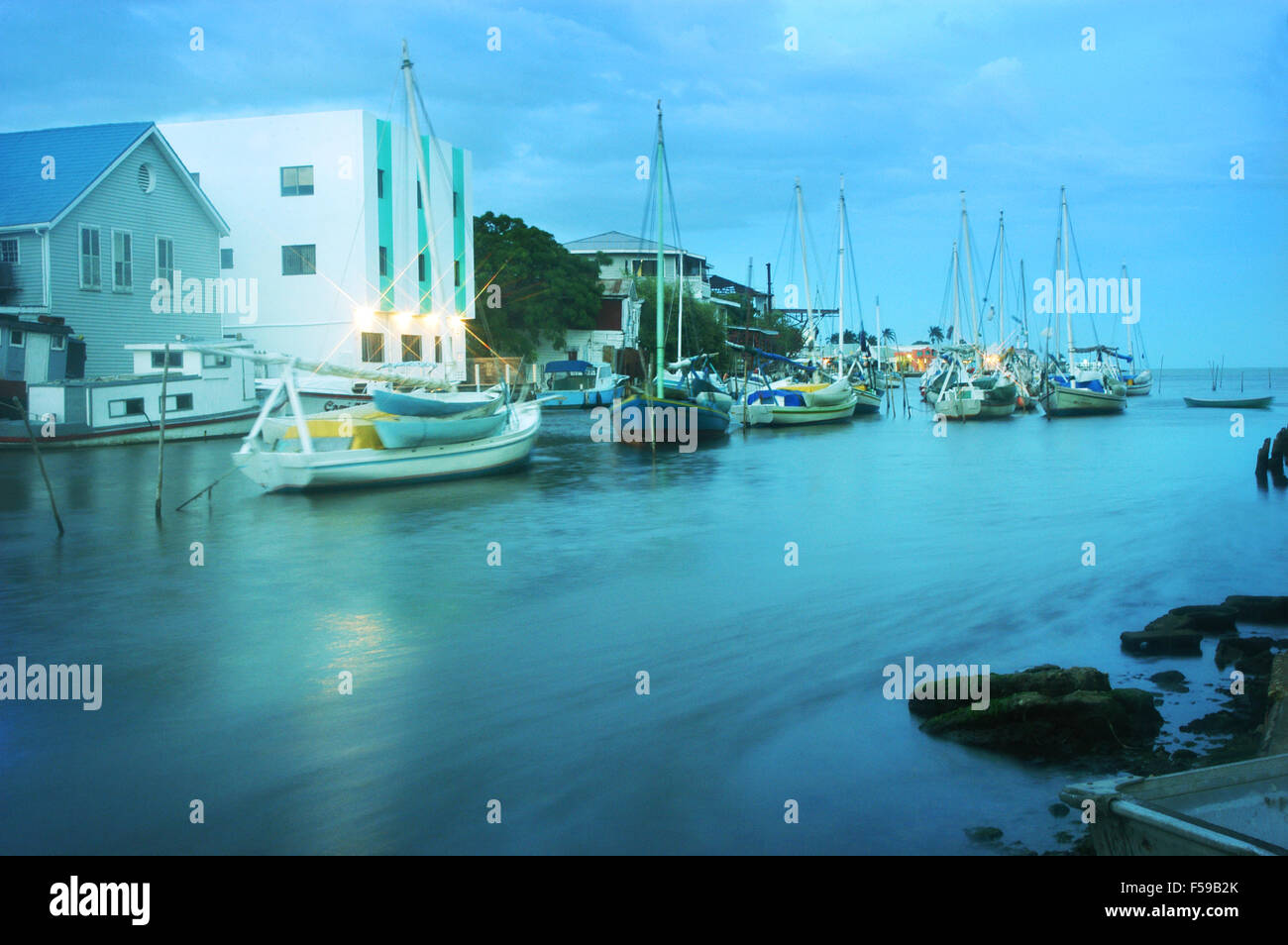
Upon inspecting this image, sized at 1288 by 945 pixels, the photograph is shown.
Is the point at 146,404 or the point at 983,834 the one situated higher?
the point at 146,404

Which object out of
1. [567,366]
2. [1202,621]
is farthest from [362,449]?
[567,366]

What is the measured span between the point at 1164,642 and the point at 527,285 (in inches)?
2392

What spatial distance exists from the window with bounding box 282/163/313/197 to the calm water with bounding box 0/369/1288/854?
2524 cm

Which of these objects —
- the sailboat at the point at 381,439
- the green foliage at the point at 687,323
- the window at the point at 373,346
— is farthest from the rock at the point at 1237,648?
the green foliage at the point at 687,323

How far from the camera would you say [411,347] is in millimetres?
51406

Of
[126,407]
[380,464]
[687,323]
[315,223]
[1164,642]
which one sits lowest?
[1164,642]

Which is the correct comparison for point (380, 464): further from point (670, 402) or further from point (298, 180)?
point (298, 180)

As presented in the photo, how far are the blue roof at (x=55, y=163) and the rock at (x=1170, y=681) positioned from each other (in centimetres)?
3460

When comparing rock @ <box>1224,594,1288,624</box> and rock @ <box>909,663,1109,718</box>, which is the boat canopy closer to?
rock @ <box>1224,594,1288,624</box>

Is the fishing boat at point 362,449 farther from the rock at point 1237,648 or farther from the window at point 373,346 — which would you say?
the window at point 373,346

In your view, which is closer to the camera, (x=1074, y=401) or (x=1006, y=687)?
(x=1006, y=687)

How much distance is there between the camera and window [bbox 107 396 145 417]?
33875 mm

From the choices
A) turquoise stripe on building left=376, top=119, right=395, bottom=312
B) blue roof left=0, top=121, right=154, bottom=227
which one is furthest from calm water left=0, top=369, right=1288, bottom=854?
turquoise stripe on building left=376, top=119, right=395, bottom=312
